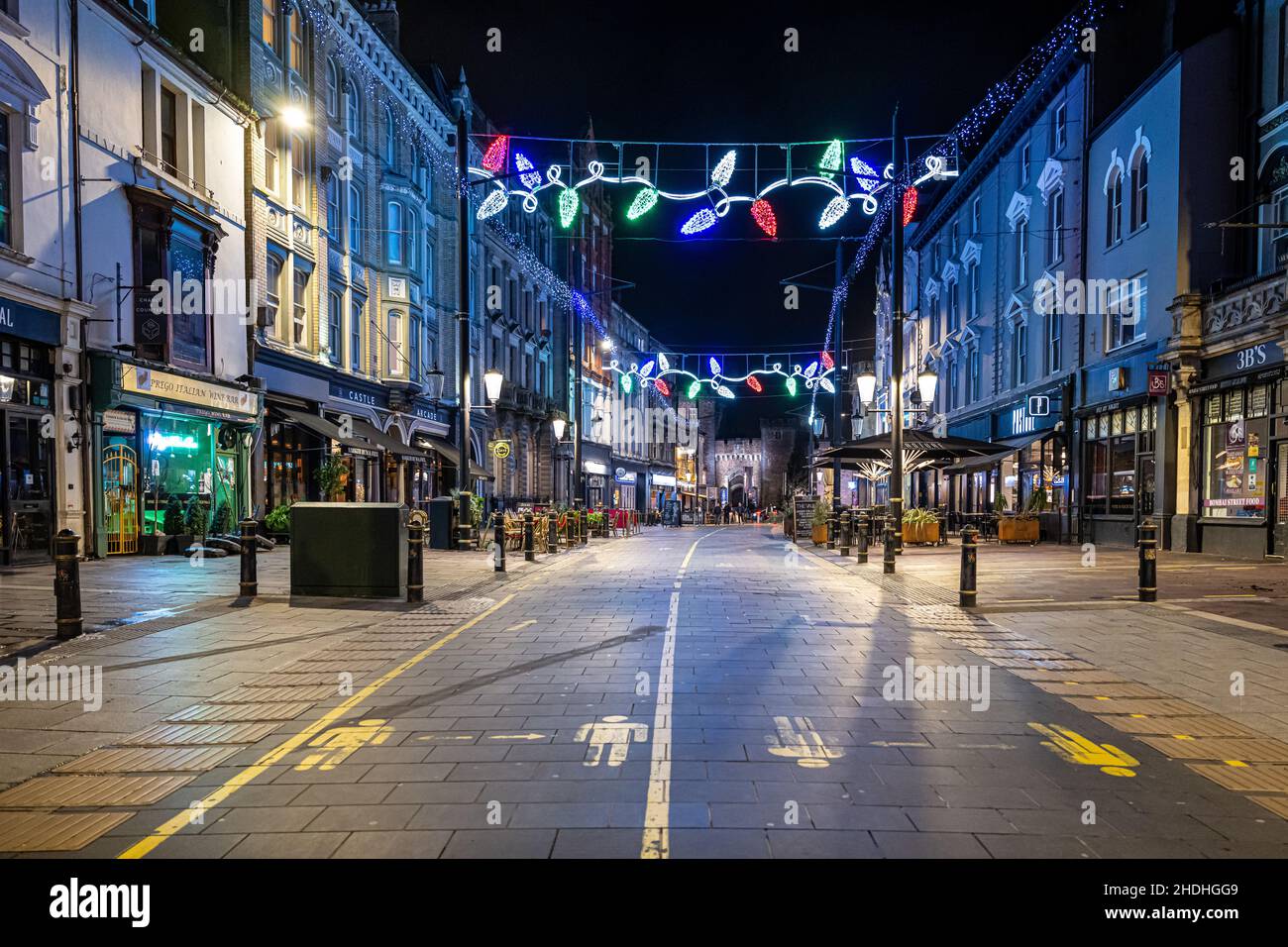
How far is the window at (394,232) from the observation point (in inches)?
1197

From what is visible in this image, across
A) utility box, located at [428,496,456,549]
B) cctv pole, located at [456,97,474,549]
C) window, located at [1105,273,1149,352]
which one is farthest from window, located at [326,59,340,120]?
window, located at [1105,273,1149,352]

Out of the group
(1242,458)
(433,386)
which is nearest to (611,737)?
(1242,458)

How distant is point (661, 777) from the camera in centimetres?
466

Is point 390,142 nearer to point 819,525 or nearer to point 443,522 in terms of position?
point 443,522

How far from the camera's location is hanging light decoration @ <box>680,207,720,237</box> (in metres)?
18.6

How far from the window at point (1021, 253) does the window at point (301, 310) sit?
23928mm

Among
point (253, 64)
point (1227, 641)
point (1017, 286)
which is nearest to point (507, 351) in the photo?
point (253, 64)

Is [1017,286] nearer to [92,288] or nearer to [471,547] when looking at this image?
[471,547]

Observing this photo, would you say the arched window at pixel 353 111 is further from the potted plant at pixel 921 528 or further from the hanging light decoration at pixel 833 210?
the potted plant at pixel 921 528

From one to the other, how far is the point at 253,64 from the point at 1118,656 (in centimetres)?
2423

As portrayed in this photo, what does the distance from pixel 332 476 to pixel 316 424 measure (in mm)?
1560

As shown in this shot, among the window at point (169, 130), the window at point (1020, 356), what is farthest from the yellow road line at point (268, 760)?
the window at point (1020, 356)

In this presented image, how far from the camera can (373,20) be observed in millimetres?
30219

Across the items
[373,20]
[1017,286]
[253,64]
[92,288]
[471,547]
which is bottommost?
[471,547]
